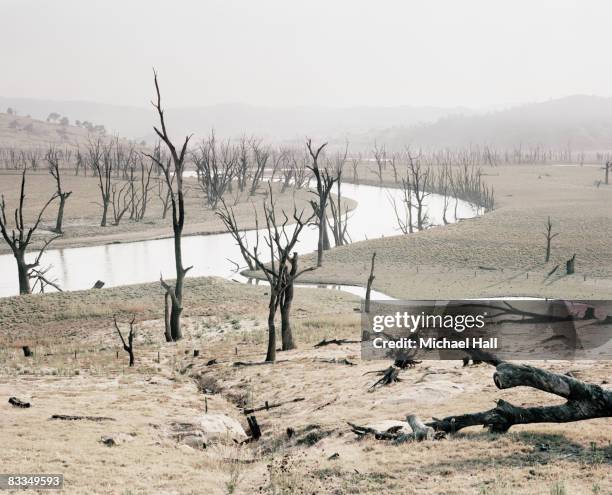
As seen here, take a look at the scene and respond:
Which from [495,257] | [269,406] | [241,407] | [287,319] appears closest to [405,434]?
[269,406]

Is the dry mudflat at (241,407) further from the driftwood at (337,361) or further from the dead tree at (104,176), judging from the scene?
the dead tree at (104,176)

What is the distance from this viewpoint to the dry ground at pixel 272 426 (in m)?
11.7

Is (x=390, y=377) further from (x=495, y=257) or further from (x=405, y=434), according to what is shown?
(x=495, y=257)

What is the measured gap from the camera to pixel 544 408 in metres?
12.6

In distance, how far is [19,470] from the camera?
41.2 feet

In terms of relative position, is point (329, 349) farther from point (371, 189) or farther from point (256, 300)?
point (371, 189)

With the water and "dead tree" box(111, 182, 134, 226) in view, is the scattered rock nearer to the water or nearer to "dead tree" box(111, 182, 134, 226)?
the water

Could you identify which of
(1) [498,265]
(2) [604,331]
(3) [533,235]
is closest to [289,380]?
(2) [604,331]

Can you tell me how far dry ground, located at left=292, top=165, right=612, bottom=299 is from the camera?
44250mm

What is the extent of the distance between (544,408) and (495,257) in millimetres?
40039

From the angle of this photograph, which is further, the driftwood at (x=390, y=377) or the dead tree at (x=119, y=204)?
the dead tree at (x=119, y=204)

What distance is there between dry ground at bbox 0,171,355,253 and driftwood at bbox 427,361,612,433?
44894 mm

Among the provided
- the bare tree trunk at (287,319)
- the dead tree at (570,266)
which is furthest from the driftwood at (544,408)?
the dead tree at (570,266)

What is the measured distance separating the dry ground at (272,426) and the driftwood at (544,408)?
0.32 meters
